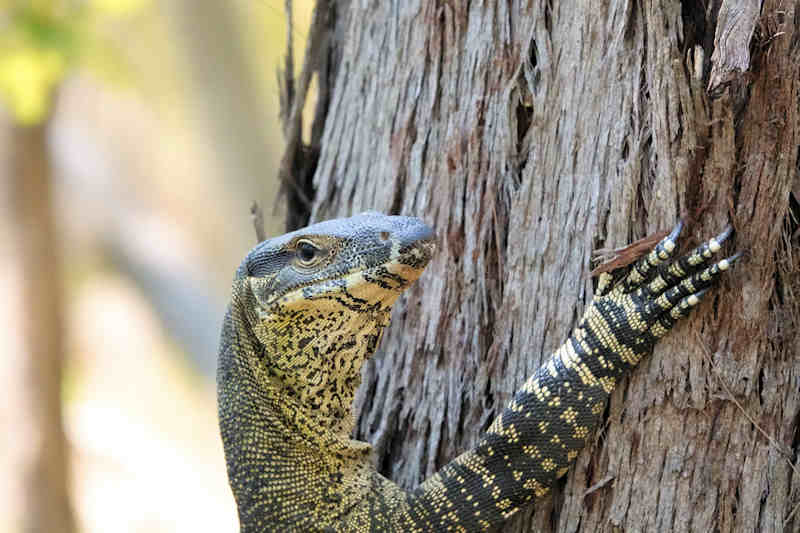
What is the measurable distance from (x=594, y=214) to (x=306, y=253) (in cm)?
116

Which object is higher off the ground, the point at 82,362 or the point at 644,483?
the point at 82,362

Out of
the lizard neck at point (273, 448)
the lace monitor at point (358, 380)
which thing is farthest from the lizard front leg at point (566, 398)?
the lizard neck at point (273, 448)

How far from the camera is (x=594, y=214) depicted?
3486 millimetres

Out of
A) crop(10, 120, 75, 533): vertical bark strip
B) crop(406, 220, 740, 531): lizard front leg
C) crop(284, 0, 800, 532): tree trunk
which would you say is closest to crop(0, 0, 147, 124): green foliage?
crop(10, 120, 75, 533): vertical bark strip

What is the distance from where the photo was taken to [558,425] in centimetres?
347

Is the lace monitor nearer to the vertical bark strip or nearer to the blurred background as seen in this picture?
the vertical bark strip

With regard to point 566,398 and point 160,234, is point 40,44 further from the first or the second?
point 160,234

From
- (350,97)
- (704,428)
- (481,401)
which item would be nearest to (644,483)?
(704,428)

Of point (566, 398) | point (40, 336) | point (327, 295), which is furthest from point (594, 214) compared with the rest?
point (40, 336)

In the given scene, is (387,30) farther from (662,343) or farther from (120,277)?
(120,277)

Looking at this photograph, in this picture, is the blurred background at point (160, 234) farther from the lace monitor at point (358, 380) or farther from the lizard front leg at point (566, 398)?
the lizard front leg at point (566, 398)

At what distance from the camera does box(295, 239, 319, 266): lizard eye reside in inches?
138

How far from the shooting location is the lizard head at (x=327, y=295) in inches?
132

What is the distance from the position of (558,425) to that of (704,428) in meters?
0.55
